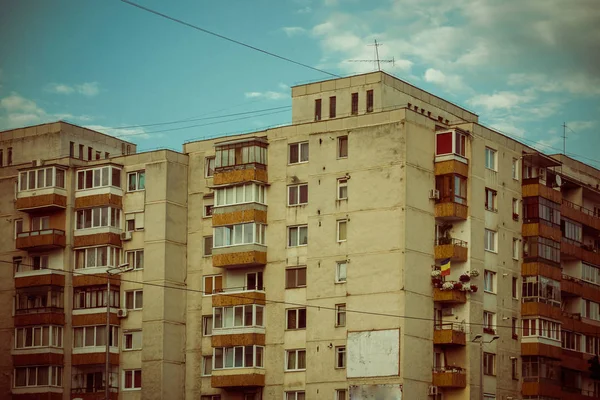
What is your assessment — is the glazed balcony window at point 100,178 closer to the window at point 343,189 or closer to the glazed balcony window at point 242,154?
the glazed balcony window at point 242,154

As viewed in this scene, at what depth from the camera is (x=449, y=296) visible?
94.0m

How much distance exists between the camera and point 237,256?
99.2 meters

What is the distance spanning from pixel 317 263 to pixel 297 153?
8383 millimetres

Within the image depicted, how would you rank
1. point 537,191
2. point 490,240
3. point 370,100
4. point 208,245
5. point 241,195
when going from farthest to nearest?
1. point 208,245
2. point 537,191
3. point 370,100
4. point 241,195
5. point 490,240

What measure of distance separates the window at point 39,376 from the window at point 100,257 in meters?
8.08

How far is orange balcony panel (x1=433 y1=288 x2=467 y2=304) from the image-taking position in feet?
308

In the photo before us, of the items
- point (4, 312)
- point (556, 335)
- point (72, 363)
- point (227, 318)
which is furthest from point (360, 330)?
point (4, 312)

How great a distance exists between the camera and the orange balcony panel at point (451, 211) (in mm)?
94625

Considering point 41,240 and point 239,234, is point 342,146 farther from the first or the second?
point 41,240

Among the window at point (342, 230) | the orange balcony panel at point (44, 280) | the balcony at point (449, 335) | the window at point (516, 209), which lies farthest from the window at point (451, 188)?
the orange balcony panel at point (44, 280)

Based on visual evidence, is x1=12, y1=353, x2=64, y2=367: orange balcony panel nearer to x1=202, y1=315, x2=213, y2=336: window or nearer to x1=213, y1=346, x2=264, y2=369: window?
x1=202, y1=315, x2=213, y2=336: window

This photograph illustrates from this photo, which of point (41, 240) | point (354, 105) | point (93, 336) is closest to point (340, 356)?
point (354, 105)

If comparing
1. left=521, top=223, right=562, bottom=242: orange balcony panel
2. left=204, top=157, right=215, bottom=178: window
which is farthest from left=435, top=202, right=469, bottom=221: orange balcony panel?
left=204, top=157, right=215, bottom=178: window

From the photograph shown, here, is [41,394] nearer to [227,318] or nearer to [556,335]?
[227,318]
